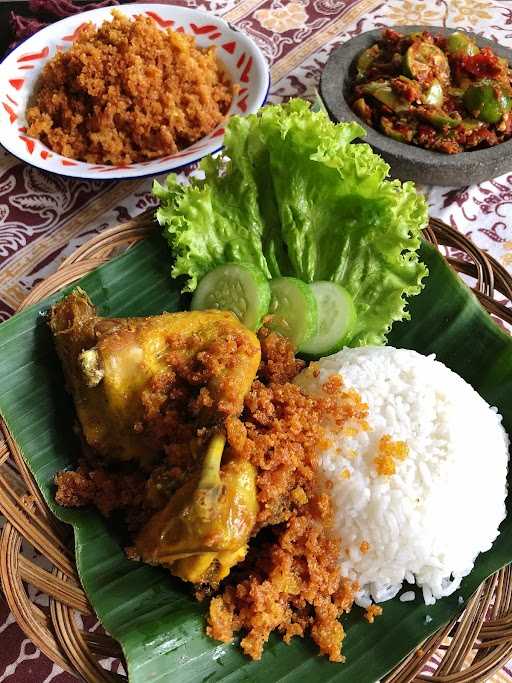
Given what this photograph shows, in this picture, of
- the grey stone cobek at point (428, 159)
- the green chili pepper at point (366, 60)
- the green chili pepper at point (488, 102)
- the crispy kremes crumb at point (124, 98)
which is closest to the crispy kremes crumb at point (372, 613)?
the grey stone cobek at point (428, 159)

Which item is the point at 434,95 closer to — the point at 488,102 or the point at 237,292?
the point at 488,102

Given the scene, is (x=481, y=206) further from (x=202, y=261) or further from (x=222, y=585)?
(x=222, y=585)

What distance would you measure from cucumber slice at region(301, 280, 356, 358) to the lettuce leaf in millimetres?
110

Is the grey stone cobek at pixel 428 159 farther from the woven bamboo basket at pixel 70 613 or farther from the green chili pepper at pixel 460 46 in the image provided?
the woven bamboo basket at pixel 70 613

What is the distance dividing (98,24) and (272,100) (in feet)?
3.69

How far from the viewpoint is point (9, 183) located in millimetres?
3621

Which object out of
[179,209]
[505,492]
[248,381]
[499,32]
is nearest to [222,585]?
[248,381]

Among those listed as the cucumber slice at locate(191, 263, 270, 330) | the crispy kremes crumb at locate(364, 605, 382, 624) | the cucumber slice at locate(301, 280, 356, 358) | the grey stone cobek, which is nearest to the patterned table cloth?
the grey stone cobek

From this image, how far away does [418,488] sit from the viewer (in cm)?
236

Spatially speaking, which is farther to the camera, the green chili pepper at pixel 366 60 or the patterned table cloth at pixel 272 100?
the green chili pepper at pixel 366 60

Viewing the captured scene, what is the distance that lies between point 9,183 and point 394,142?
2091 mm

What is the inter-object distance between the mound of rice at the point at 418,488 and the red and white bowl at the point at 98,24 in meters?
1.50

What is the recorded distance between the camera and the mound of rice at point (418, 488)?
2332mm

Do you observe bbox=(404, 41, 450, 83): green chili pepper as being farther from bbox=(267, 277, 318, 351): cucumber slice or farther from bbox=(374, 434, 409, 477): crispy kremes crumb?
bbox=(374, 434, 409, 477): crispy kremes crumb
